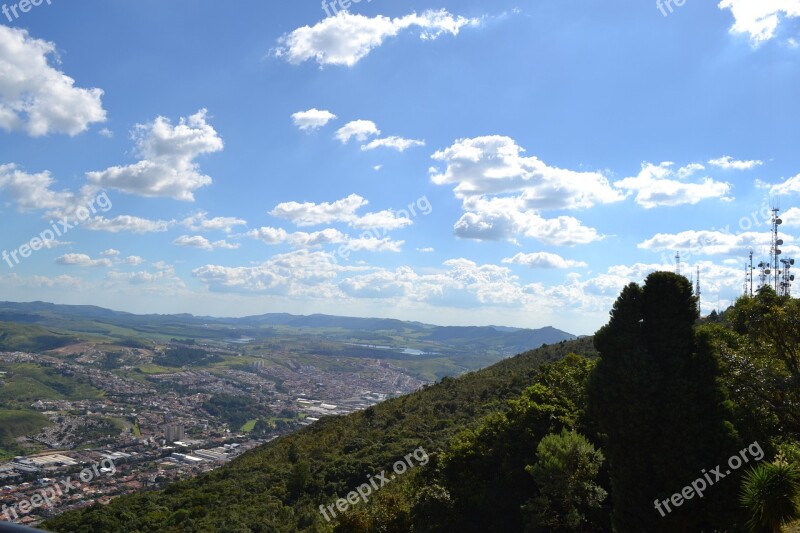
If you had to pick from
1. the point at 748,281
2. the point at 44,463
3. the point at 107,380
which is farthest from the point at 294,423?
the point at 748,281

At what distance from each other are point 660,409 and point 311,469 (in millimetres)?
24666

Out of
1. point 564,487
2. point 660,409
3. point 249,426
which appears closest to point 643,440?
point 660,409

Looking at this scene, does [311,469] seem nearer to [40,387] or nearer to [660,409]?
[660,409]

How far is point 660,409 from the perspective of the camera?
1373 cm

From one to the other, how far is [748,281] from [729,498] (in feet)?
136

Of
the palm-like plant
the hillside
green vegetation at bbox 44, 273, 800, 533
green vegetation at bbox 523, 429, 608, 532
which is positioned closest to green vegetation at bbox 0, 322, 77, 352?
the hillside

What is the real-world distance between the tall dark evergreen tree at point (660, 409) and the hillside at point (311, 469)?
1186 cm

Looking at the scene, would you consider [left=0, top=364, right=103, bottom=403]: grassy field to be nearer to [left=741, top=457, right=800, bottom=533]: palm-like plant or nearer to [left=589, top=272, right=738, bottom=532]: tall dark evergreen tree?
[left=589, top=272, right=738, bottom=532]: tall dark evergreen tree

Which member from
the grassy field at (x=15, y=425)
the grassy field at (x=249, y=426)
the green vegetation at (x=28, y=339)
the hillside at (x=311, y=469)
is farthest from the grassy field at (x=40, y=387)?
the hillside at (x=311, y=469)

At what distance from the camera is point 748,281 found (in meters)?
46.8

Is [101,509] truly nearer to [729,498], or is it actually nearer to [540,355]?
[729,498]

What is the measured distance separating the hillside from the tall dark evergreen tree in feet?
38.9

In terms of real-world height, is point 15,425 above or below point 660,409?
below

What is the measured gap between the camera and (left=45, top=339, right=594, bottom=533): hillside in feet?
86.2
